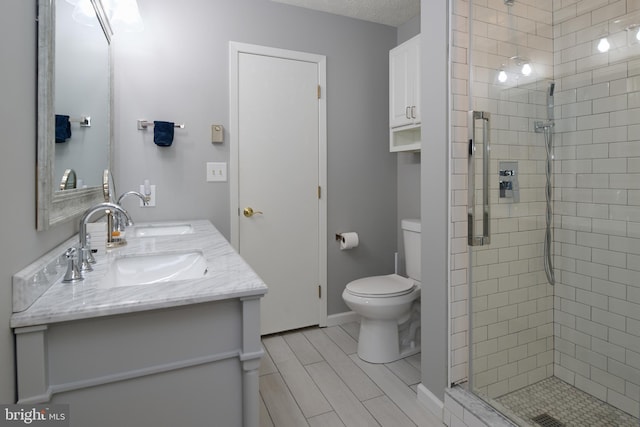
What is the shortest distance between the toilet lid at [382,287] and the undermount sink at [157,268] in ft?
3.67

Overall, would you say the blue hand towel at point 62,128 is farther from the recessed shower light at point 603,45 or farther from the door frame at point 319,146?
the recessed shower light at point 603,45

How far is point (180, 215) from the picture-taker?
244 cm

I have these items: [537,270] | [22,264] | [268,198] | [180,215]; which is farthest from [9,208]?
[537,270]

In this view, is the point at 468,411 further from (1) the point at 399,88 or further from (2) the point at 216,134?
(2) the point at 216,134

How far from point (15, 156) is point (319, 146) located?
2.12 meters

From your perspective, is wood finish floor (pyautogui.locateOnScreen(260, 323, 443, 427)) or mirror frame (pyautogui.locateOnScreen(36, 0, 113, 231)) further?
wood finish floor (pyautogui.locateOnScreen(260, 323, 443, 427))

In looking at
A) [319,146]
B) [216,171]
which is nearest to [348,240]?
[319,146]

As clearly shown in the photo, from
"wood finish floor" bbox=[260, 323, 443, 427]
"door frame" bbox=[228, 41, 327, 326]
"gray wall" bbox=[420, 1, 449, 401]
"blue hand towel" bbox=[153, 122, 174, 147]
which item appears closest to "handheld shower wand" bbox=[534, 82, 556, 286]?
"gray wall" bbox=[420, 1, 449, 401]

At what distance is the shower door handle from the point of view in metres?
1.66

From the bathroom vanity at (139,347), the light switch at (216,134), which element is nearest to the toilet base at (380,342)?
the bathroom vanity at (139,347)

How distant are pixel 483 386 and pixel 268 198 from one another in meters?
1.77

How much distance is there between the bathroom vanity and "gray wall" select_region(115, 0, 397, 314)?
1338 millimetres

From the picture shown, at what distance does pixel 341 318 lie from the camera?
2963 millimetres

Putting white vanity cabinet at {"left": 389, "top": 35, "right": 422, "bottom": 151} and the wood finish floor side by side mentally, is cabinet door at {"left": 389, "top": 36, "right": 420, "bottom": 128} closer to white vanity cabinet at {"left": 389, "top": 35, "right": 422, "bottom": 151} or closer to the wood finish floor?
white vanity cabinet at {"left": 389, "top": 35, "right": 422, "bottom": 151}
